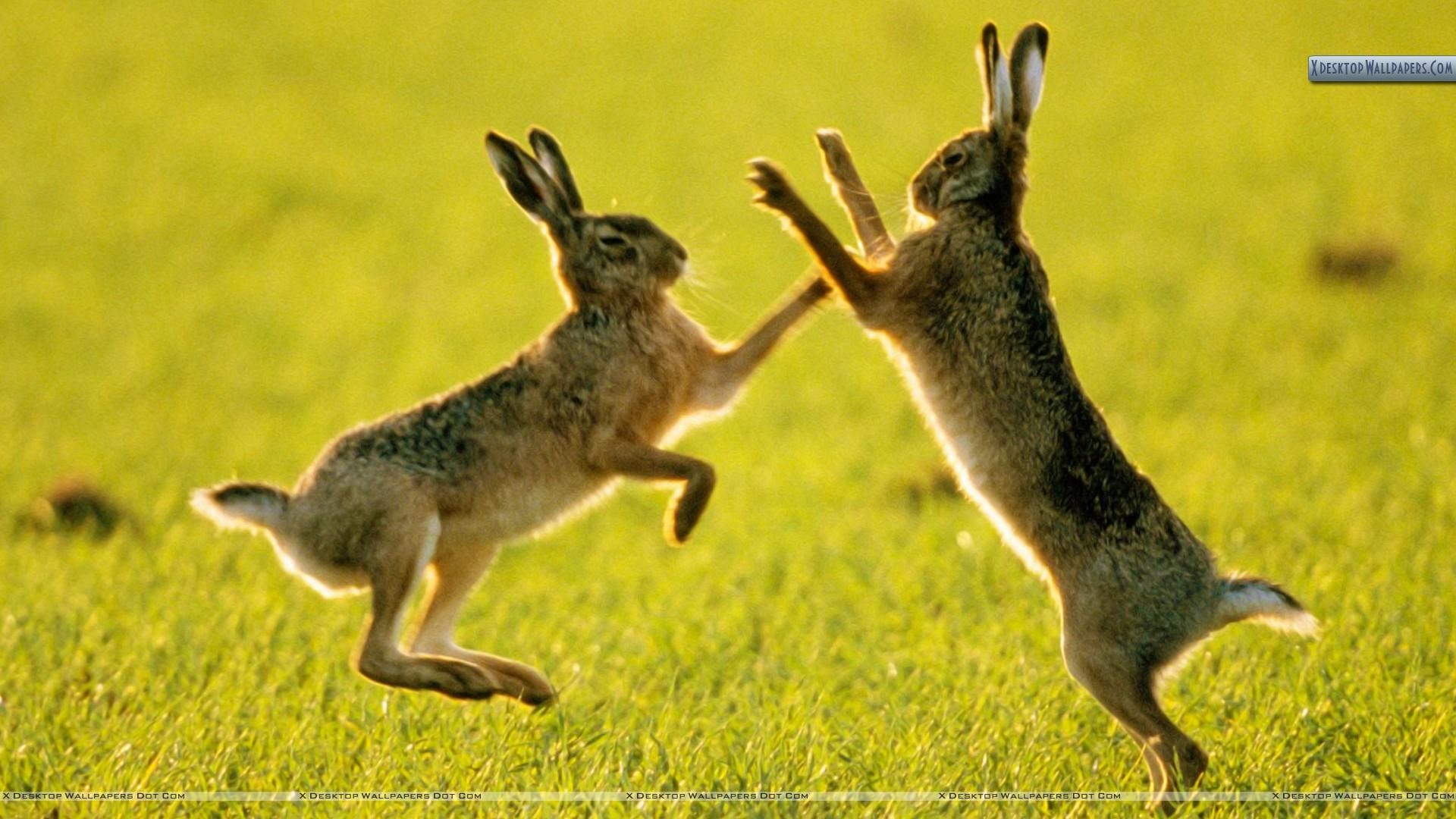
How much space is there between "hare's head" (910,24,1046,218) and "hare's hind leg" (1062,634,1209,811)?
168 centimetres

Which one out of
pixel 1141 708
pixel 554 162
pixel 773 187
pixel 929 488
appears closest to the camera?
pixel 1141 708

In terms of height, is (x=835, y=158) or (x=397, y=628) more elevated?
(x=835, y=158)

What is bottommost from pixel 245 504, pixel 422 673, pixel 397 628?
pixel 422 673

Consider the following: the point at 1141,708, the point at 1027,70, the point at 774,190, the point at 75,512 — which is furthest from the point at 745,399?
the point at 1141,708

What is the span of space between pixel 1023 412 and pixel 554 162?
1.96 meters

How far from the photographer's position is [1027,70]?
5840 millimetres

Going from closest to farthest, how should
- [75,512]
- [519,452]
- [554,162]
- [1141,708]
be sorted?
[1141,708], [519,452], [554,162], [75,512]

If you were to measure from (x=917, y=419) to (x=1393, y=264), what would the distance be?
16.7 ft

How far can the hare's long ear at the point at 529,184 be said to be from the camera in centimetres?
587

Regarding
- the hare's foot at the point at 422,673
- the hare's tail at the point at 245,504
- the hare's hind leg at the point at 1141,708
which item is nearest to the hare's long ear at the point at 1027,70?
the hare's hind leg at the point at 1141,708

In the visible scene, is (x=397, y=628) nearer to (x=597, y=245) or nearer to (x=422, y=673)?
(x=422, y=673)

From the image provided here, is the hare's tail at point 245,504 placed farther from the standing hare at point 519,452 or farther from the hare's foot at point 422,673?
the hare's foot at point 422,673

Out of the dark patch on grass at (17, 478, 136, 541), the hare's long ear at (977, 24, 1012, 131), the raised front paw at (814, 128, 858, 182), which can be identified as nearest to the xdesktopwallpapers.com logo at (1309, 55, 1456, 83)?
the hare's long ear at (977, 24, 1012, 131)

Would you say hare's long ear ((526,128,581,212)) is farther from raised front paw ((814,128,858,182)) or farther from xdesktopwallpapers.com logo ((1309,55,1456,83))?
xdesktopwallpapers.com logo ((1309,55,1456,83))
